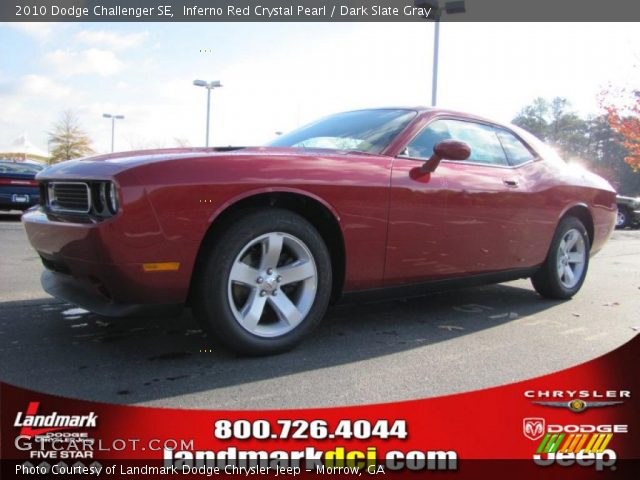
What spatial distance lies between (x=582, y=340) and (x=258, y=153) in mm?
2274

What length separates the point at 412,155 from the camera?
340 cm

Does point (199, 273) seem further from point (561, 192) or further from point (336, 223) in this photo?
point (561, 192)

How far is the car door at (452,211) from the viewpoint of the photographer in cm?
321

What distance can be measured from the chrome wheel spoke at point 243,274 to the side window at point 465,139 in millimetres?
1303

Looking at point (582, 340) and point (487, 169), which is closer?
point (582, 340)

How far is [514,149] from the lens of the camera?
4301 millimetres

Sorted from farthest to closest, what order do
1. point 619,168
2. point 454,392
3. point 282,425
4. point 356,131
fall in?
point 619,168, point 356,131, point 454,392, point 282,425

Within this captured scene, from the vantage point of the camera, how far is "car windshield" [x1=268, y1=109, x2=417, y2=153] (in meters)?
3.45

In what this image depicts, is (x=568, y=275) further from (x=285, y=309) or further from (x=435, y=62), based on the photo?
(x=435, y=62)

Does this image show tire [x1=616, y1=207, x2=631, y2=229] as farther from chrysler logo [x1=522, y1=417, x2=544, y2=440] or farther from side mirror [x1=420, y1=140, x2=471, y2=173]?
chrysler logo [x1=522, y1=417, x2=544, y2=440]

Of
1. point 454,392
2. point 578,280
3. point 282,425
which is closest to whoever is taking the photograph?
point 282,425

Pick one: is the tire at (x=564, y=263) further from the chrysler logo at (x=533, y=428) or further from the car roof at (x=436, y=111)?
the chrysler logo at (x=533, y=428)

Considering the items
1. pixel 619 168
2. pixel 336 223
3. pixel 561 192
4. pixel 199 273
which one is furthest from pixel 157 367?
pixel 619 168

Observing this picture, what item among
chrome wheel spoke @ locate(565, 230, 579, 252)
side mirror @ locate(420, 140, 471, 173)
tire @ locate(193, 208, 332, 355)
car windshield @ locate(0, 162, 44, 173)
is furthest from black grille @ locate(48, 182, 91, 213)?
car windshield @ locate(0, 162, 44, 173)
